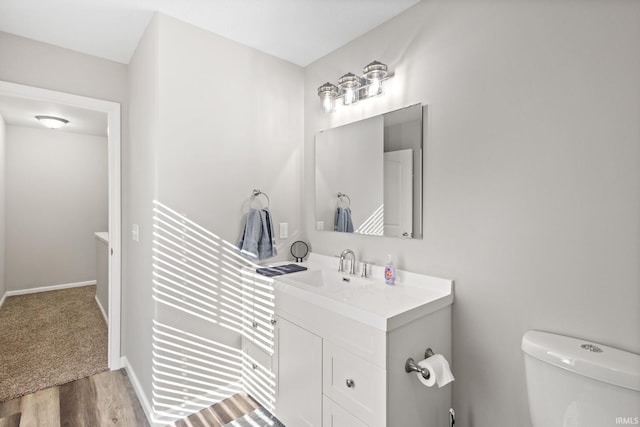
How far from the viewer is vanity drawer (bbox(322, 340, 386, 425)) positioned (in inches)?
51.4

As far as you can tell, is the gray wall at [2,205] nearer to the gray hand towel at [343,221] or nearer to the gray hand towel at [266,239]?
the gray hand towel at [266,239]

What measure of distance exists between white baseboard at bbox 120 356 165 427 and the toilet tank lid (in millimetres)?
2046

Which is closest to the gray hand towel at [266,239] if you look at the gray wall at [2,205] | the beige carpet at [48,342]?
the beige carpet at [48,342]

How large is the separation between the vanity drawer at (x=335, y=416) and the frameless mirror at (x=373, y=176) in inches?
37.0

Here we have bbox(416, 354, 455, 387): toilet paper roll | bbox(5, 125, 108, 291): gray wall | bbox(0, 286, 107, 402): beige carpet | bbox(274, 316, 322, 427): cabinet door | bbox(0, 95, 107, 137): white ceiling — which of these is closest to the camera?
bbox(416, 354, 455, 387): toilet paper roll

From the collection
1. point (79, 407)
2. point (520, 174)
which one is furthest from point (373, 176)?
point (79, 407)

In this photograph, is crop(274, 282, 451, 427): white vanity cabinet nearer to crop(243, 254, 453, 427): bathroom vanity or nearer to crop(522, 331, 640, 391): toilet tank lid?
crop(243, 254, 453, 427): bathroom vanity

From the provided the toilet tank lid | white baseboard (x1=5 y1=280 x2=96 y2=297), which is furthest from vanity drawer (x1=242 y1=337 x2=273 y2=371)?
white baseboard (x1=5 y1=280 x2=96 y2=297)

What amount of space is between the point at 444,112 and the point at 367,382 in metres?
1.36

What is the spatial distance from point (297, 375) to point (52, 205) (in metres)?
4.91

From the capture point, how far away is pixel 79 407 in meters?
2.04

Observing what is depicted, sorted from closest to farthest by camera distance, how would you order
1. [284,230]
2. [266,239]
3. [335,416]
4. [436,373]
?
[436,373] → [335,416] → [266,239] → [284,230]

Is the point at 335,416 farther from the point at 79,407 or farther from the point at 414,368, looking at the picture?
the point at 79,407

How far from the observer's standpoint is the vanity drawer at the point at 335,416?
4.68 feet
